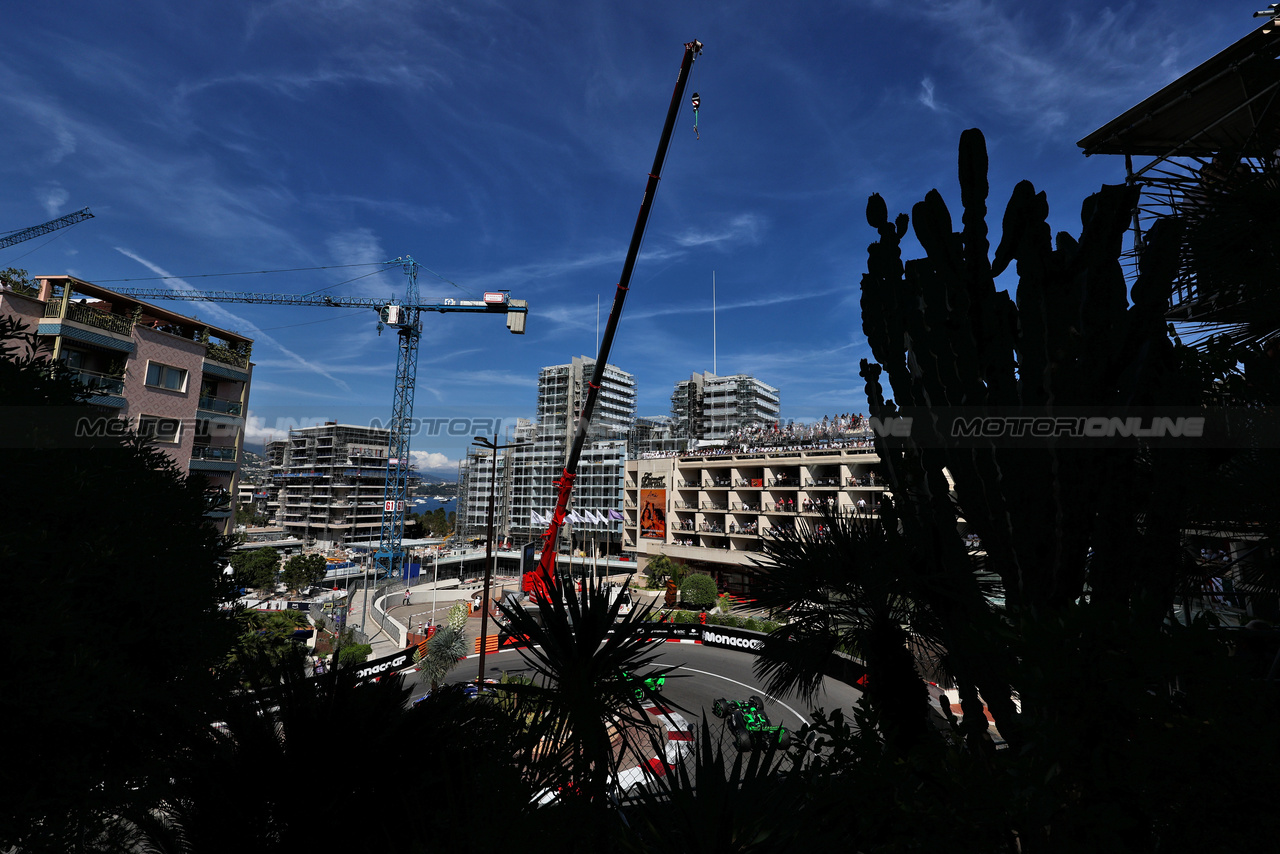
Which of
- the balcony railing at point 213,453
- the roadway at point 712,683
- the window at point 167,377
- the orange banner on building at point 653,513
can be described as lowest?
the roadway at point 712,683

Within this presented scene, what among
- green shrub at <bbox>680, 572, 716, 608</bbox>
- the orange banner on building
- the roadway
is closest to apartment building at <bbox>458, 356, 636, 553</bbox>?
the orange banner on building

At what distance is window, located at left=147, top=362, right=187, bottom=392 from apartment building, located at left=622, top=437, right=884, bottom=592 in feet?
112

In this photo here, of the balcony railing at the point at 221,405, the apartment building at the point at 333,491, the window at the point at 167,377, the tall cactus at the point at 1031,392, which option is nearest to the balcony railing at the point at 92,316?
the window at the point at 167,377

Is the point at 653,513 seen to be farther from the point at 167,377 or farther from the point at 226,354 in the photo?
the point at 167,377

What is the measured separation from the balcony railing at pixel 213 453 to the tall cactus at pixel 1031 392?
103ft

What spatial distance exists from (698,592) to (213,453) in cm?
2926

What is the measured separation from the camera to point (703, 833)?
3156 mm

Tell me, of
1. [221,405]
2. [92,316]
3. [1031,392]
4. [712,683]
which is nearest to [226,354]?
[221,405]

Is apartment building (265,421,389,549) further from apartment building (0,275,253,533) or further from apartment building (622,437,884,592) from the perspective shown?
apartment building (0,275,253,533)

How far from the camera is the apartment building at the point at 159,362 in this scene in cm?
2055

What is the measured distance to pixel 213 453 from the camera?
26875 mm

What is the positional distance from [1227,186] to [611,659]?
718 cm

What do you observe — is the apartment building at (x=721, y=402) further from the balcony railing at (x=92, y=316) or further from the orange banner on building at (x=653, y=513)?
the balcony railing at (x=92, y=316)

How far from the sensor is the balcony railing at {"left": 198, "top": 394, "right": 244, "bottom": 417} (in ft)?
87.1
